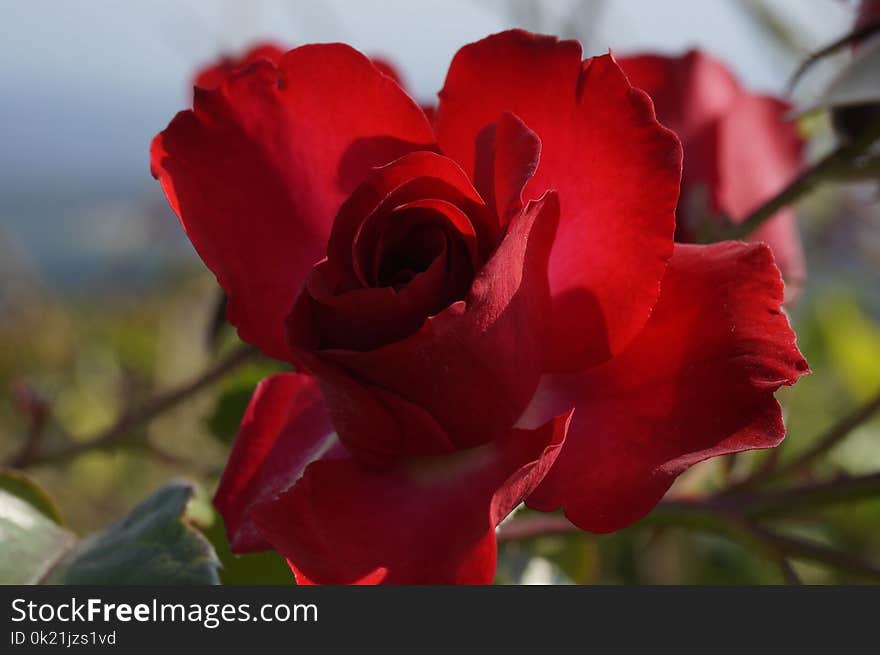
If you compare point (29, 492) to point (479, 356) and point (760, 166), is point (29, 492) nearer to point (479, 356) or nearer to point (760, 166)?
point (479, 356)

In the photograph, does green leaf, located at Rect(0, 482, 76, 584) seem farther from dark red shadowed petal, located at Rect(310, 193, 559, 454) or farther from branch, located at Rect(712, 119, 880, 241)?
branch, located at Rect(712, 119, 880, 241)

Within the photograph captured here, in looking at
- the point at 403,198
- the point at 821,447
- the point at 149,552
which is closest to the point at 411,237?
the point at 403,198

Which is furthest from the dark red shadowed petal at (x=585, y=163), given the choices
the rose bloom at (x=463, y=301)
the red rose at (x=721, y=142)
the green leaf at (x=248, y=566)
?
the red rose at (x=721, y=142)

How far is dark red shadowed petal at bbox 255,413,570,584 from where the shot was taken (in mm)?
313

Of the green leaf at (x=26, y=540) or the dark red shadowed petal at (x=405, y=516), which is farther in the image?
the green leaf at (x=26, y=540)

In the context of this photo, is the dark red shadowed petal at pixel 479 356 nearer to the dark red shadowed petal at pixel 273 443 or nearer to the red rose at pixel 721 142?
the dark red shadowed petal at pixel 273 443

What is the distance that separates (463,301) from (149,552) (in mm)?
198

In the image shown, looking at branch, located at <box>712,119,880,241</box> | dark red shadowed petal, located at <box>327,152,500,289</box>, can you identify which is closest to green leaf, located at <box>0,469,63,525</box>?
dark red shadowed petal, located at <box>327,152,500,289</box>

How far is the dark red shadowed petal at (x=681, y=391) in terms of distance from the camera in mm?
316

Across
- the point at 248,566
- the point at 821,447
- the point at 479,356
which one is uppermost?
the point at 479,356

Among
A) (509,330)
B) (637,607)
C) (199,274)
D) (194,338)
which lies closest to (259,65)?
(509,330)

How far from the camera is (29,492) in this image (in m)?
0.51

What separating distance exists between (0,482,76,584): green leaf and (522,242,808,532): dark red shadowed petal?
0.24 meters

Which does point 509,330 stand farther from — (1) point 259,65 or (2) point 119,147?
(2) point 119,147
